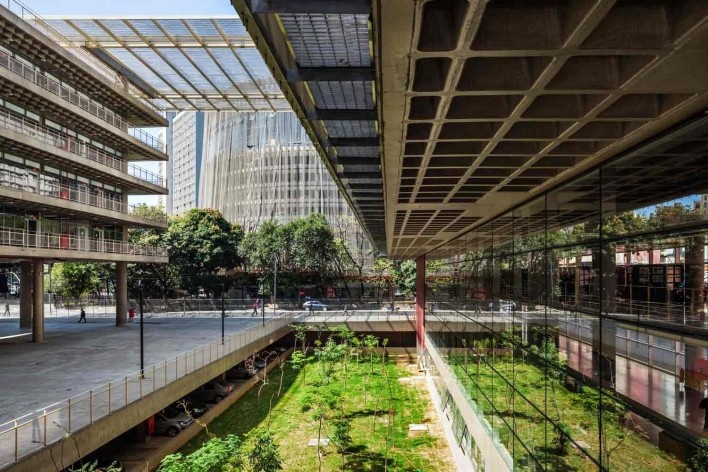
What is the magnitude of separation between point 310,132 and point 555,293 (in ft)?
18.9

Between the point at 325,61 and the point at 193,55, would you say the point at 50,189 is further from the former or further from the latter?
the point at 325,61

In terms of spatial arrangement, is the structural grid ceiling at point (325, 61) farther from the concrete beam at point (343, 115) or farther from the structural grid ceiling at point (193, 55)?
the structural grid ceiling at point (193, 55)

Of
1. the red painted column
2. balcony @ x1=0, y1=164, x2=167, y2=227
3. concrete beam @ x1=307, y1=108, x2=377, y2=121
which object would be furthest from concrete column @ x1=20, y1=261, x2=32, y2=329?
concrete beam @ x1=307, y1=108, x2=377, y2=121

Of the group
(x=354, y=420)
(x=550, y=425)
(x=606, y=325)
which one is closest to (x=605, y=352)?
(x=606, y=325)

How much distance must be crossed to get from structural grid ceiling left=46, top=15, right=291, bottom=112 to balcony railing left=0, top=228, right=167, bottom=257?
1123cm

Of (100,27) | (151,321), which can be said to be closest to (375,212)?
(100,27)

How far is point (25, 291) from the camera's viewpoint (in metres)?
41.8

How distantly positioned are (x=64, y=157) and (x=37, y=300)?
916 cm

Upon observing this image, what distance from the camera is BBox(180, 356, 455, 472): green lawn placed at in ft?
74.2

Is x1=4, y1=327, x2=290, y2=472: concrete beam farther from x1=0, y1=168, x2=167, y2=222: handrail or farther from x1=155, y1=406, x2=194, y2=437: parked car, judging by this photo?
x1=0, y1=168, x2=167, y2=222: handrail

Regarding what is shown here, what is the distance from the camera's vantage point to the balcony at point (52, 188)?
3084cm

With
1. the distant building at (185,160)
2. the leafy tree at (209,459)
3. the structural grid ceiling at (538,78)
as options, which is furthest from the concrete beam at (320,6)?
the distant building at (185,160)

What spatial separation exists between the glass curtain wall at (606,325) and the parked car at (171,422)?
14.9 metres

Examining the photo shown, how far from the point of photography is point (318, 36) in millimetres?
7230
